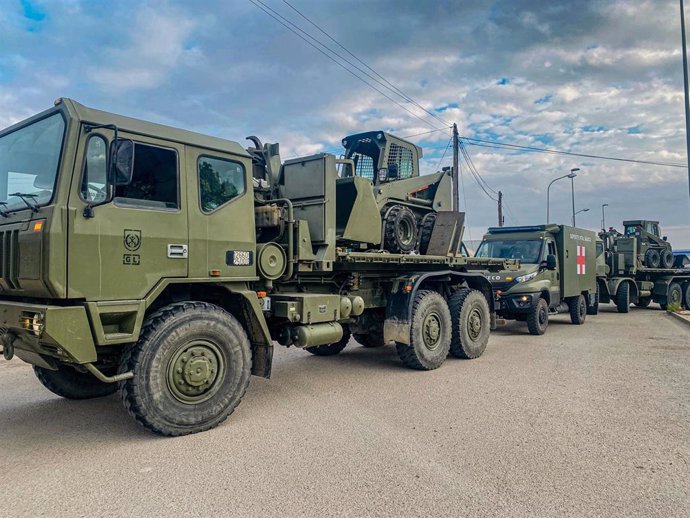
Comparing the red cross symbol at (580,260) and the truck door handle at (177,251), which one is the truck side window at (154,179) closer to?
the truck door handle at (177,251)

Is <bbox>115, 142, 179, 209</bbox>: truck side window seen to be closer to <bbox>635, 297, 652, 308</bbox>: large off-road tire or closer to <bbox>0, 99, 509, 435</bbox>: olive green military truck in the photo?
<bbox>0, 99, 509, 435</bbox>: olive green military truck

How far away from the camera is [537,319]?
37.9 ft

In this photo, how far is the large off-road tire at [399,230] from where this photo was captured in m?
7.67

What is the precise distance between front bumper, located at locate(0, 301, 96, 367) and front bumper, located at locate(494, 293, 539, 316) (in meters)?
9.19

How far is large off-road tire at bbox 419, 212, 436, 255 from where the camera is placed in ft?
28.2

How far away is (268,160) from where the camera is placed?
663 cm

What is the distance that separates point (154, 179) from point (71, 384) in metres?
2.71

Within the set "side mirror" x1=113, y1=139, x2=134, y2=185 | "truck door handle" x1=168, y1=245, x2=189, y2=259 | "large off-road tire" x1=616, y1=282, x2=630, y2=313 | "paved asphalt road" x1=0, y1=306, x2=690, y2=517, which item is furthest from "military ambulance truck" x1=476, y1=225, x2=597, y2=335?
"side mirror" x1=113, y1=139, x2=134, y2=185

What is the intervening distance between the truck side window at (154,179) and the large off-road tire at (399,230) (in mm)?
3561

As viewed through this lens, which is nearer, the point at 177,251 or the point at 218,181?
the point at 177,251

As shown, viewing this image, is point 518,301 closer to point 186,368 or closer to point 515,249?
point 515,249

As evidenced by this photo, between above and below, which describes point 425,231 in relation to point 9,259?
above

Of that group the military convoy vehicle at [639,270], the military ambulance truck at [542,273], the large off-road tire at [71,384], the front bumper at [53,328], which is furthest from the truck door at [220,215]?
the military convoy vehicle at [639,270]

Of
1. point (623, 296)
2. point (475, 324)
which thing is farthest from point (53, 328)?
point (623, 296)
